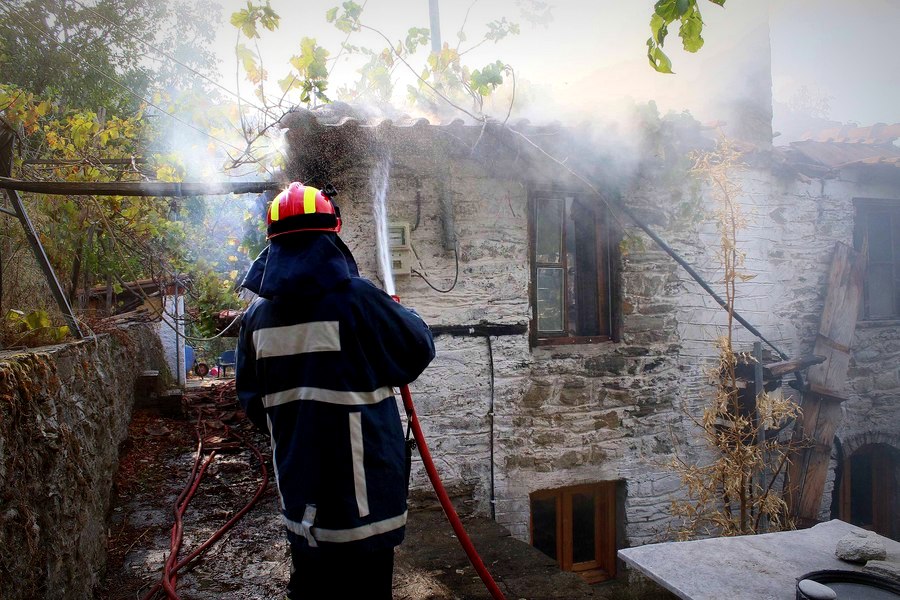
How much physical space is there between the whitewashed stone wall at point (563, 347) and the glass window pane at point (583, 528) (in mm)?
344

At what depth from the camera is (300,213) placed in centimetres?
236

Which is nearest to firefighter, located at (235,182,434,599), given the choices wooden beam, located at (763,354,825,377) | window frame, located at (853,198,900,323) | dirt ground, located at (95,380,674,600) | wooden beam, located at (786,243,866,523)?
dirt ground, located at (95,380,674,600)

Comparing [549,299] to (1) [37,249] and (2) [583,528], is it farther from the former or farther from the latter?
(1) [37,249]

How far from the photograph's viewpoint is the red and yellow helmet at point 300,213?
2359 mm

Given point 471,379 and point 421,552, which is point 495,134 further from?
point 421,552

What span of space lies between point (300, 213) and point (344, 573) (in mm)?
1445

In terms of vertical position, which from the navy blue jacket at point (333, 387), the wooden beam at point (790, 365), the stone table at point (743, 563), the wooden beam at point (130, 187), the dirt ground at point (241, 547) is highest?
the wooden beam at point (130, 187)

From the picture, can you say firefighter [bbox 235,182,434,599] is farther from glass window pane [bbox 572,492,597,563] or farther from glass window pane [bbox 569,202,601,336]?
glass window pane [bbox 572,492,597,563]

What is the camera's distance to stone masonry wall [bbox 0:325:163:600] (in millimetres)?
2566

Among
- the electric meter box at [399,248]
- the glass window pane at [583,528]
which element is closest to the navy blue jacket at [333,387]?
the electric meter box at [399,248]

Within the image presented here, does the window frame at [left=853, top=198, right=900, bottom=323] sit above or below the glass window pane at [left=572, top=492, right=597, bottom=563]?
above

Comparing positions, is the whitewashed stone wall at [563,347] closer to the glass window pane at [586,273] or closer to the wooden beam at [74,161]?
the glass window pane at [586,273]

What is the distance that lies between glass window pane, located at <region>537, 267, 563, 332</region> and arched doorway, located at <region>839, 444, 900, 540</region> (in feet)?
15.5

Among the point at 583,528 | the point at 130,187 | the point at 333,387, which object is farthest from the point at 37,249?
the point at 583,528
